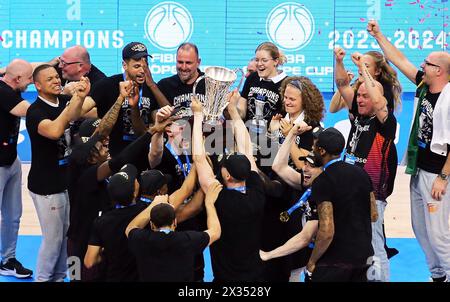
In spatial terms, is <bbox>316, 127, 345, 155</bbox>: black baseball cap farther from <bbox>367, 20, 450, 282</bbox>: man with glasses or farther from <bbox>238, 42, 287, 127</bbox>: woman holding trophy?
<bbox>238, 42, 287, 127</bbox>: woman holding trophy

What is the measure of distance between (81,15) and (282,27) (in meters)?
3.69

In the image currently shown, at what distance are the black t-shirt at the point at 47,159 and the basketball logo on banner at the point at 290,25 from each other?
7499mm

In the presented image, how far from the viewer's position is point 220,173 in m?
5.56

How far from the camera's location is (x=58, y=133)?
6.27m

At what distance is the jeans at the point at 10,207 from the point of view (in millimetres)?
7301

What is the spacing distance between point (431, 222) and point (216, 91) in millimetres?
2382

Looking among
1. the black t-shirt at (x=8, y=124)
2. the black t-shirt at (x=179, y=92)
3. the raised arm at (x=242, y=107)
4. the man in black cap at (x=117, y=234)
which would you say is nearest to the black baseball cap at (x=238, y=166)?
the man in black cap at (x=117, y=234)

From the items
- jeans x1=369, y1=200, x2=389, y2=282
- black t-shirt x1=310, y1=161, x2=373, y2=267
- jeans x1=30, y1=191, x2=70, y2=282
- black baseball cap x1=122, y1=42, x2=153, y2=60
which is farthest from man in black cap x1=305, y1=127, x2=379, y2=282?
jeans x1=30, y1=191, x2=70, y2=282

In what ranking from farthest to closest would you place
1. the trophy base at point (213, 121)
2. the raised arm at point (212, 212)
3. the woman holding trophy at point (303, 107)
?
1. the woman holding trophy at point (303, 107)
2. the trophy base at point (213, 121)
3. the raised arm at point (212, 212)

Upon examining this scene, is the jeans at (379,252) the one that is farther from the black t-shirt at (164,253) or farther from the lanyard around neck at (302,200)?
the black t-shirt at (164,253)

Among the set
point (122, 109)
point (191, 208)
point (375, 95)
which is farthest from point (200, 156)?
point (375, 95)

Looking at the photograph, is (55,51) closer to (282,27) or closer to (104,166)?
(282,27)

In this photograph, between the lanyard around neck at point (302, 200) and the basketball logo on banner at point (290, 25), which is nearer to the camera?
the lanyard around neck at point (302, 200)

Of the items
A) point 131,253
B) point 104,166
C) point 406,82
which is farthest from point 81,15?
point 131,253
